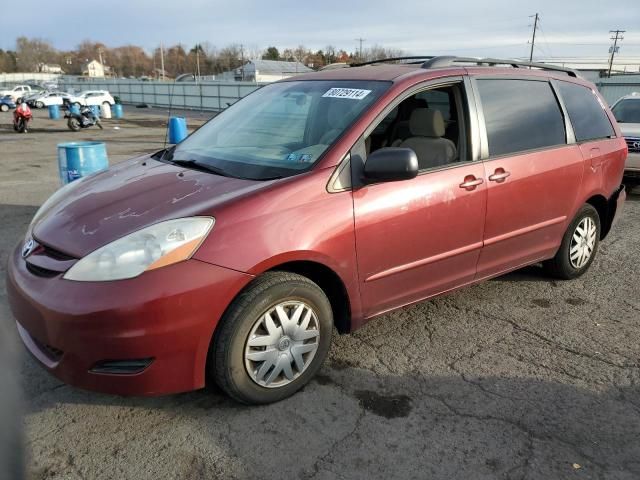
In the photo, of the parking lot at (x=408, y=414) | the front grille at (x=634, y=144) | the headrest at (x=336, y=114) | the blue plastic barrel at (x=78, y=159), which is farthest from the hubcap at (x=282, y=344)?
the front grille at (x=634, y=144)

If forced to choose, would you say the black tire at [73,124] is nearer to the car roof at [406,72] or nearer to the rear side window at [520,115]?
the car roof at [406,72]

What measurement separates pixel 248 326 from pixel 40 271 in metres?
1.04

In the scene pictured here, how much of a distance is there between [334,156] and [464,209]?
1008 millimetres

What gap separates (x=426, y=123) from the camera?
11.5 ft

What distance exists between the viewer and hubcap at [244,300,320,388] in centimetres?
264

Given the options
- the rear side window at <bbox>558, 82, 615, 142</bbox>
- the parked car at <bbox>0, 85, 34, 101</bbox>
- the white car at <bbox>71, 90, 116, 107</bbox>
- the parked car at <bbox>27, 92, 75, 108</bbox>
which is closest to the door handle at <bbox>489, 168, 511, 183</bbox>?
the rear side window at <bbox>558, 82, 615, 142</bbox>

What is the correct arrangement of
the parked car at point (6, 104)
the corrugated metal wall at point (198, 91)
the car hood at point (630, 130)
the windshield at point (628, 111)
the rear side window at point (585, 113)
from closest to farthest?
1. the rear side window at point (585, 113)
2. the car hood at point (630, 130)
3. the windshield at point (628, 111)
4. the corrugated metal wall at point (198, 91)
5. the parked car at point (6, 104)

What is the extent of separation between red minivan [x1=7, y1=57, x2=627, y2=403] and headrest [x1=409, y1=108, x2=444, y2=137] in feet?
0.04

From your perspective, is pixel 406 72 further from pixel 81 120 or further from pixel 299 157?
pixel 81 120

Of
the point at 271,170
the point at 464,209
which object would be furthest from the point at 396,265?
the point at 271,170

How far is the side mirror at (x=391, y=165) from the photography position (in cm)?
280

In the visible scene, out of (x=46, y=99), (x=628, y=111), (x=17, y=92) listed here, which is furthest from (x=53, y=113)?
(x=628, y=111)

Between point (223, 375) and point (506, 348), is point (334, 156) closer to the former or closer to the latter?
point (223, 375)

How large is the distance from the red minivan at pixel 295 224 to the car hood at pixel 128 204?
0.5 inches
